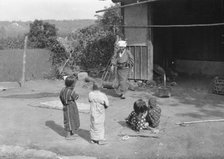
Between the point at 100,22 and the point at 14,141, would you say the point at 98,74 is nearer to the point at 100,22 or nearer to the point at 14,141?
the point at 100,22

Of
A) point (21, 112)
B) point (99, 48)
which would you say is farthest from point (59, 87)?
point (21, 112)

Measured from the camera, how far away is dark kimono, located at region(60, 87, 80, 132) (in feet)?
24.0

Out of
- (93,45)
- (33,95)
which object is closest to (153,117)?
(33,95)

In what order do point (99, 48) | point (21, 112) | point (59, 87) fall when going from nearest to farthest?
point (21, 112), point (59, 87), point (99, 48)

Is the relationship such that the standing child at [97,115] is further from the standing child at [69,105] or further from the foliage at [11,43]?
the foliage at [11,43]

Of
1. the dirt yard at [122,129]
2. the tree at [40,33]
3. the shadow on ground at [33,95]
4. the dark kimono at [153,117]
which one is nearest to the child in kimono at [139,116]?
the dark kimono at [153,117]

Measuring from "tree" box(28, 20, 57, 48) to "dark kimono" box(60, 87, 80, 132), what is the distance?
9.73 m

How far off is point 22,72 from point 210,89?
722 centimetres

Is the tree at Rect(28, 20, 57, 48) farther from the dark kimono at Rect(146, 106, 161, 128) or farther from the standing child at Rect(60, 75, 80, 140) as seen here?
the dark kimono at Rect(146, 106, 161, 128)

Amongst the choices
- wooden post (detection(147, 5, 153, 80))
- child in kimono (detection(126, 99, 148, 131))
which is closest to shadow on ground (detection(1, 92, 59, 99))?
wooden post (detection(147, 5, 153, 80))

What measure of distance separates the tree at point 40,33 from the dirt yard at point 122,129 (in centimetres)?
513

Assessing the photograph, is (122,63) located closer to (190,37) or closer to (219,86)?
(219,86)

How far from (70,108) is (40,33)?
10.8 m

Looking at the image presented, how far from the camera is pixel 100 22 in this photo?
18062 mm
